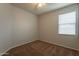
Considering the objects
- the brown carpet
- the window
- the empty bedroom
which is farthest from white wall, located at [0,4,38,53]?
the window

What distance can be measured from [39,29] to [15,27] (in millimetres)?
498

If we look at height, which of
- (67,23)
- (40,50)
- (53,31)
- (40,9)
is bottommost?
(40,50)

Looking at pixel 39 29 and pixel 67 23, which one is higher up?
pixel 67 23

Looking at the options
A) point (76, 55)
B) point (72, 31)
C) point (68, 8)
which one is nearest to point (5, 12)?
point (68, 8)

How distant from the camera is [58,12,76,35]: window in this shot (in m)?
2.10

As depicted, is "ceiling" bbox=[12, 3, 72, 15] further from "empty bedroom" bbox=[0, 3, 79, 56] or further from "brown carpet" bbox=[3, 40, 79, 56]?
"brown carpet" bbox=[3, 40, 79, 56]

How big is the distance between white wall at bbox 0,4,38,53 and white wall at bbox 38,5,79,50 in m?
0.16

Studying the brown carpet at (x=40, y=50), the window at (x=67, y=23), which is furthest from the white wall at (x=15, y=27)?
the window at (x=67, y=23)

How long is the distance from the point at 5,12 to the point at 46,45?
3.45 feet

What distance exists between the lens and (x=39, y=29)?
7.49 ft

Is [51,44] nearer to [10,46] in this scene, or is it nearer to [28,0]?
[10,46]

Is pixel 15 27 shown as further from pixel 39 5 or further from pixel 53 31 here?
pixel 53 31

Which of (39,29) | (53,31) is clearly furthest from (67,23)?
(39,29)

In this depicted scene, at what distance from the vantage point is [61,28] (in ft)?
7.34
